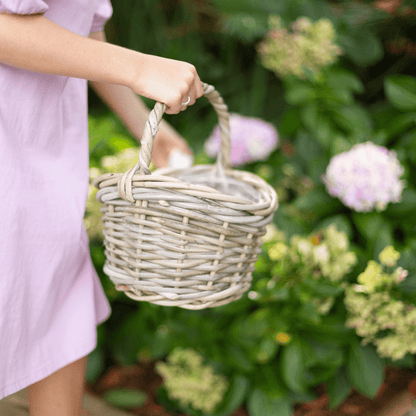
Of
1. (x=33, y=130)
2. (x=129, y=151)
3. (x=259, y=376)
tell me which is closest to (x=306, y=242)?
(x=259, y=376)

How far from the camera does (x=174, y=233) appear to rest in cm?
64

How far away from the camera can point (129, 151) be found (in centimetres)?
149

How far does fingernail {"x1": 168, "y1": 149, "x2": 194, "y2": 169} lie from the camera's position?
990 mm

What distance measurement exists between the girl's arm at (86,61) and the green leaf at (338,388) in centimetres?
109

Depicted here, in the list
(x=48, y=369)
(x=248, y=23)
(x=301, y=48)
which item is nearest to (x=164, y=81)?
(x=48, y=369)

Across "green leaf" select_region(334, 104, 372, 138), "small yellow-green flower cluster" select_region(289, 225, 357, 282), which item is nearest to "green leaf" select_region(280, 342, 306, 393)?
"small yellow-green flower cluster" select_region(289, 225, 357, 282)

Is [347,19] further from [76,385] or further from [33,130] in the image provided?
[76,385]

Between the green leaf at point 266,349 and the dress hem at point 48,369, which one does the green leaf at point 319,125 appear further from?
the dress hem at point 48,369

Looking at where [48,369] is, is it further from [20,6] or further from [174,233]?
[20,6]

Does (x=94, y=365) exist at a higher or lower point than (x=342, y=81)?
lower

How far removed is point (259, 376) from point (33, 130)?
3.57 ft

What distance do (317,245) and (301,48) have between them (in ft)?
2.69

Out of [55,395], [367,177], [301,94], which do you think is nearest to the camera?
[55,395]

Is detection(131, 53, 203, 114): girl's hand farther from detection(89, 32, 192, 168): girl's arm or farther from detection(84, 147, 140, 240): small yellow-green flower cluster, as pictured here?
detection(84, 147, 140, 240): small yellow-green flower cluster
